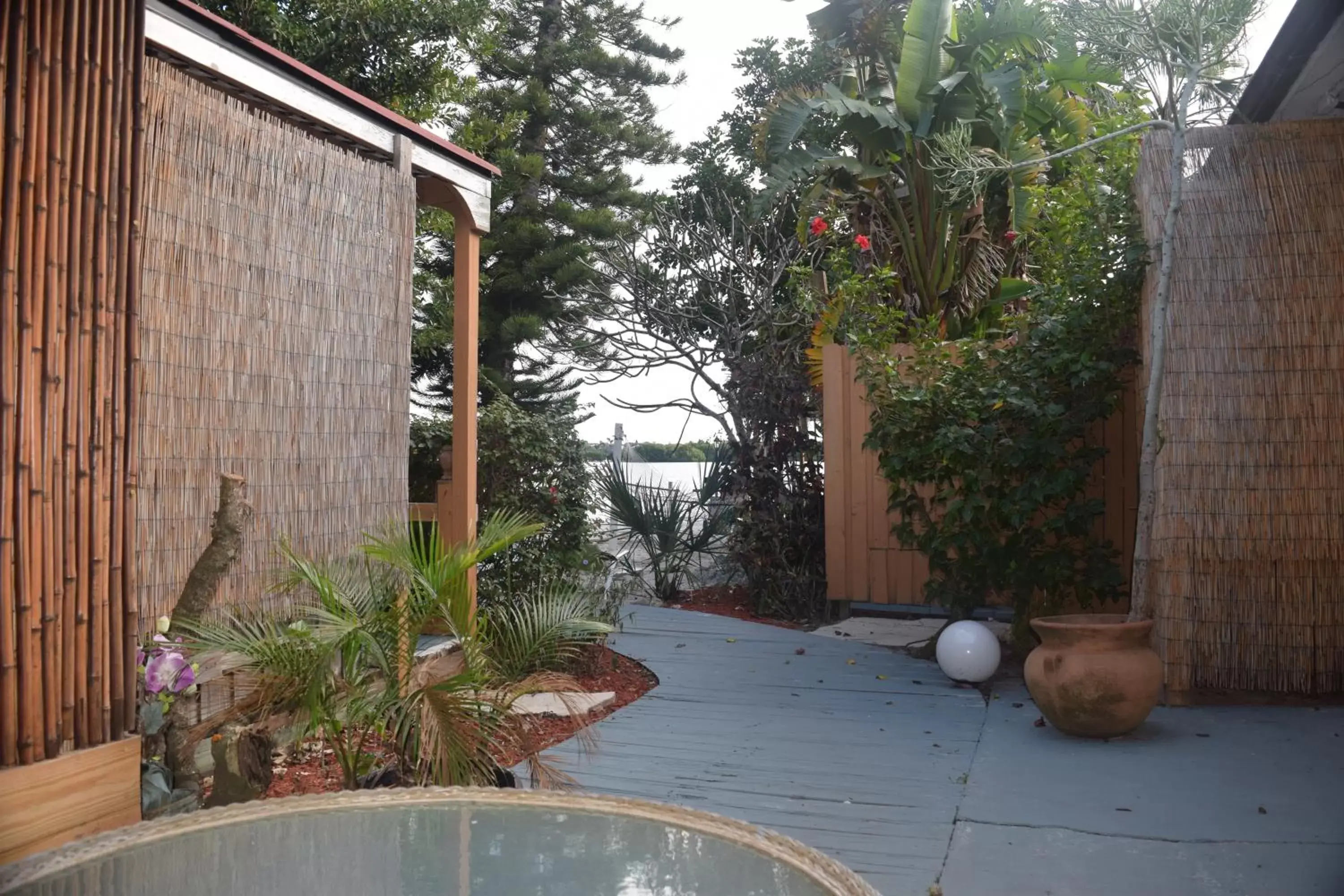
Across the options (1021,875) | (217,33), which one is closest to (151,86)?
(217,33)

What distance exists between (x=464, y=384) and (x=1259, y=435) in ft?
11.6

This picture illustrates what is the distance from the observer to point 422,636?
18.6ft

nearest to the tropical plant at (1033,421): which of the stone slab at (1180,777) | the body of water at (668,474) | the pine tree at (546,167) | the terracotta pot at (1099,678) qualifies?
the stone slab at (1180,777)

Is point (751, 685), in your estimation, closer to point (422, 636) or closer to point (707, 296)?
point (422, 636)

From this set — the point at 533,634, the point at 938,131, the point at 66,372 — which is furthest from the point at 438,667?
the point at 938,131

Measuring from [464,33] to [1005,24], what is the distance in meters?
5.68

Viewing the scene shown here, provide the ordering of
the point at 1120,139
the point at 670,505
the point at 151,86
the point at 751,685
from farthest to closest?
the point at 670,505, the point at 1120,139, the point at 751,685, the point at 151,86

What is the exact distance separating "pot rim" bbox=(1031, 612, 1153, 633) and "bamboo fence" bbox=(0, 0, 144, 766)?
3.35 m

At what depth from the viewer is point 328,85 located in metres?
4.35

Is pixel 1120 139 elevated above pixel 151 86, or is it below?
above

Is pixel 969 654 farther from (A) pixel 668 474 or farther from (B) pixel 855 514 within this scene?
(A) pixel 668 474

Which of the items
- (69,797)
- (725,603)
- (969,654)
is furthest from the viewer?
(725,603)

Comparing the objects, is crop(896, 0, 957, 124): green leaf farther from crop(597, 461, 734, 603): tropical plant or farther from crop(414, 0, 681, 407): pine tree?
crop(414, 0, 681, 407): pine tree

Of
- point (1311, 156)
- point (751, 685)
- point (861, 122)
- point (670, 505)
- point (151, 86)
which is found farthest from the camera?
point (670, 505)
